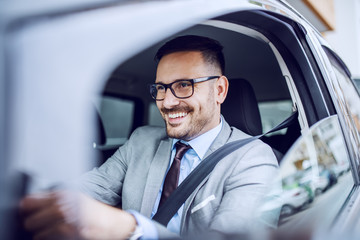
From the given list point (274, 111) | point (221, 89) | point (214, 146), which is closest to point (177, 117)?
point (214, 146)

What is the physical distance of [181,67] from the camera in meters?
1.86

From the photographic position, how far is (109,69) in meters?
0.68

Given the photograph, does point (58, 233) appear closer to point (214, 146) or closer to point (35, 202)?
point (35, 202)

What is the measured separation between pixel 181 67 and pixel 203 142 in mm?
473

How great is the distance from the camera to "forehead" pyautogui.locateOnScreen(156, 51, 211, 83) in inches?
72.5

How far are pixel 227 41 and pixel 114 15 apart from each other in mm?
1874

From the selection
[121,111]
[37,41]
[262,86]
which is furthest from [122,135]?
[37,41]

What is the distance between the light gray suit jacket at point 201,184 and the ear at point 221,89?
7.8 inches

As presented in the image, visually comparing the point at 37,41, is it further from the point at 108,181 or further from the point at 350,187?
the point at 350,187

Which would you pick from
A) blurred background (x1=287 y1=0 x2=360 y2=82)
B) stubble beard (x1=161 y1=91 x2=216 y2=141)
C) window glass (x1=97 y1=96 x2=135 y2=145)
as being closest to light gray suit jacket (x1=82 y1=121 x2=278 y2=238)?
stubble beard (x1=161 y1=91 x2=216 y2=141)

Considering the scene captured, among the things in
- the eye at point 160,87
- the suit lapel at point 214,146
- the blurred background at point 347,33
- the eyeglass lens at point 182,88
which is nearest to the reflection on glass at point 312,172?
the suit lapel at point 214,146

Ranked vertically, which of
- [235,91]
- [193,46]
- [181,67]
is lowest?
[235,91]

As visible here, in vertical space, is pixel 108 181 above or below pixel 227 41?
below

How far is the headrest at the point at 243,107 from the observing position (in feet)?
7.19
